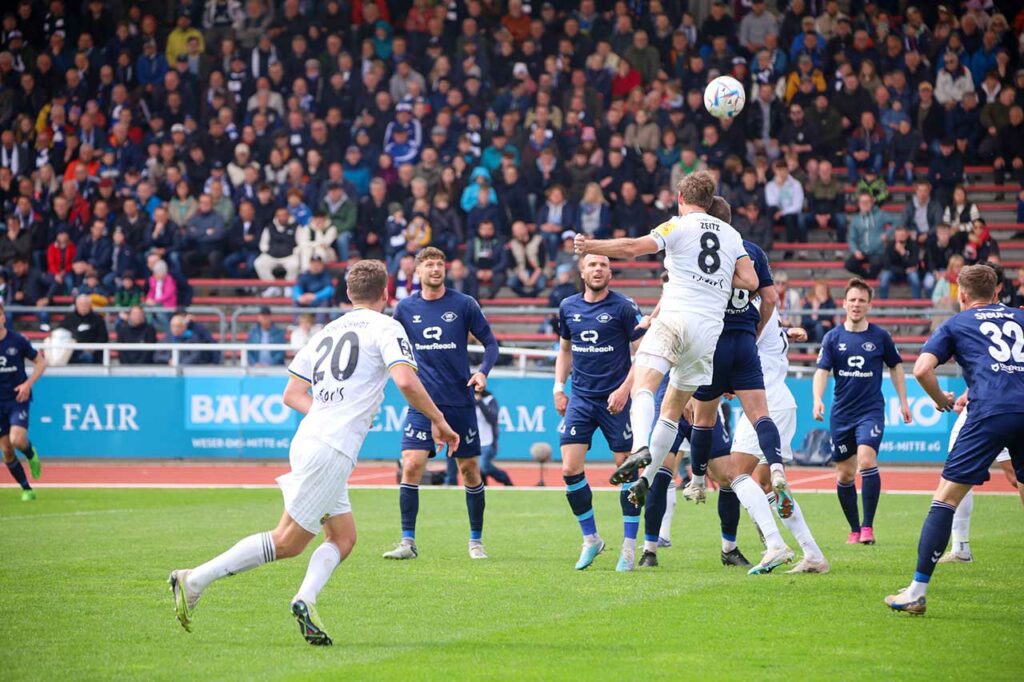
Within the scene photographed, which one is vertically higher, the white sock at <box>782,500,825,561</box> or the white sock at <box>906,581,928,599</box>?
the white sock at <box>906,581,928,599</box>

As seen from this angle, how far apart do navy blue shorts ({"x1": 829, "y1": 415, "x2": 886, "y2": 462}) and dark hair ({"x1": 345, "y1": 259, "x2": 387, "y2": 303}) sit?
6.28 meters

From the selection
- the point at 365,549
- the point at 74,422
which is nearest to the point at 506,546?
the point at 365,549

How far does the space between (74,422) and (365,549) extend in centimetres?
1247

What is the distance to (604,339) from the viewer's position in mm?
11273

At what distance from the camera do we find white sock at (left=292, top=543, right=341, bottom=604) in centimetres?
764

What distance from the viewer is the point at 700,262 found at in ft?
31.3

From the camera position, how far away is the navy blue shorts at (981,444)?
825cm

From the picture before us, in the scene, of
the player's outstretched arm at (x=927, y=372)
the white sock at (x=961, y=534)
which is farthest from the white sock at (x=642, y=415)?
the white sock at (x=961, y=534)

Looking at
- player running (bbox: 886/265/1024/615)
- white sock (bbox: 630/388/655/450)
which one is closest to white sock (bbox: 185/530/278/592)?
white sock (bbox: 630/388/655/450)

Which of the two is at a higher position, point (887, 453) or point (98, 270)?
point (98, 270)

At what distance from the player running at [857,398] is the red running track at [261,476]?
18.7 feet

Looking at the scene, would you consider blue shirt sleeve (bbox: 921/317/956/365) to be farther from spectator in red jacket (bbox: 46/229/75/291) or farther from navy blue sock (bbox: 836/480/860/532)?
spectator in red jacket (bbox: 46/229/75/291)

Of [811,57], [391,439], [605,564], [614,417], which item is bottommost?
[391,439]

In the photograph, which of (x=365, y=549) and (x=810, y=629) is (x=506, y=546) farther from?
(x=810, y=629)
